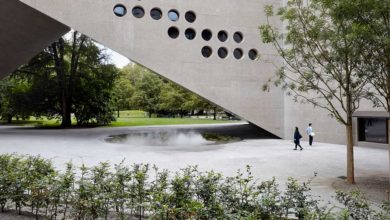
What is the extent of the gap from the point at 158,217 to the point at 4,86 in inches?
1438

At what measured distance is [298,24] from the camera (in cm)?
1061

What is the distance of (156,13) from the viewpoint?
2105cm

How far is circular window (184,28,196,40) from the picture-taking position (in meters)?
21.4

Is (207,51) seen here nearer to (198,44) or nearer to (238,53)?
(198,44)

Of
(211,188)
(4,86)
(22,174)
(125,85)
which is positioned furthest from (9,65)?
(125,85)

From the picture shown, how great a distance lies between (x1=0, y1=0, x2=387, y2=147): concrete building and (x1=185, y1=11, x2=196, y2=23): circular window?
0.5 inches

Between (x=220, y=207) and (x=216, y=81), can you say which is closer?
(x=220, y=207)

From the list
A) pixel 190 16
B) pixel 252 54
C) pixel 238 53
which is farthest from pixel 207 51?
pixel 252 54

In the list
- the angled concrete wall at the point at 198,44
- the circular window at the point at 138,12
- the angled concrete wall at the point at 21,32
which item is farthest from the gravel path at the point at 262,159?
the circular window at the point at 138,12

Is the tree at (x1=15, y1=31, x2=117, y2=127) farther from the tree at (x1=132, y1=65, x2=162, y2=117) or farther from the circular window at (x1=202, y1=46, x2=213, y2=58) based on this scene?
the tree at (x1=132, y1=65, x2=162, y2=117)

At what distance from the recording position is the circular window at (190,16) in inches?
848

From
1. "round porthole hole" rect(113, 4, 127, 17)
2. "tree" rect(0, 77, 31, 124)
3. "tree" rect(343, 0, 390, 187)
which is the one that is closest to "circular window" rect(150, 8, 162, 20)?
"round porthole hole" rect(113, 4, 127, 17)

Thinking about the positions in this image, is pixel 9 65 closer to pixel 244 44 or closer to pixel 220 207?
pixel 244 44

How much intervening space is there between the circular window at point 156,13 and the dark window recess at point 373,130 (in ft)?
43.5
